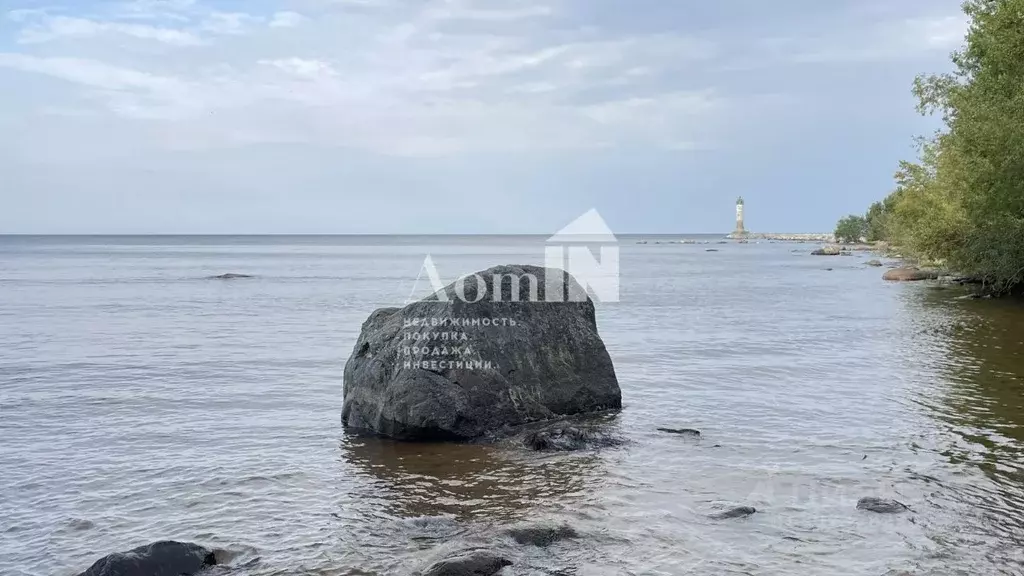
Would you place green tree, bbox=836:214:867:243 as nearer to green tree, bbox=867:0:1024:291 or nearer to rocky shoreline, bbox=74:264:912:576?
green tree, bbox=867:0:1024:291

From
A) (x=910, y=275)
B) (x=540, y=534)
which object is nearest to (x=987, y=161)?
(x=540, y=534)

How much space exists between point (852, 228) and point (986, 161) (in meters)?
161

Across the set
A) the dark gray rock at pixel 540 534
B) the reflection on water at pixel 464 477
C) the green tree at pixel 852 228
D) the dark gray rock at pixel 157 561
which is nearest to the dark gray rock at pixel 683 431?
the reflection on water at pixel 464 477

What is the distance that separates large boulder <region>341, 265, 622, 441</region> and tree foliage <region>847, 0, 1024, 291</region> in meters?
21.7

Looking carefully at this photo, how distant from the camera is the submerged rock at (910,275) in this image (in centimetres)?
6081

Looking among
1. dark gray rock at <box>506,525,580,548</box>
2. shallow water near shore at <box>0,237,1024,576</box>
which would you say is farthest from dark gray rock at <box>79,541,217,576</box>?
dark gray rock at <box>506,525,580,548</box>

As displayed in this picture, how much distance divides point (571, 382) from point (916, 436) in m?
5.47

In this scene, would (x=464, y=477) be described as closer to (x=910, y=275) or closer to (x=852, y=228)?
(x=910, y=275)

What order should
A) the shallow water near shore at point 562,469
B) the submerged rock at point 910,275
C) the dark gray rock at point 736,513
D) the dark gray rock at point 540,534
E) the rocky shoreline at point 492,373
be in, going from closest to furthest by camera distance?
the shallow water near shore at point 562,469 → the dark gray rock at point 540,534 → the dark gray rock at point 736,513 → the rocky shoreline at point 492,373 → the submerged rock at point 910,275

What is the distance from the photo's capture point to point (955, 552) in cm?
809

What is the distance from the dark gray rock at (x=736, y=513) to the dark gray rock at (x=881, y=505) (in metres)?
1.22

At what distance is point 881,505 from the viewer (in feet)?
30.8

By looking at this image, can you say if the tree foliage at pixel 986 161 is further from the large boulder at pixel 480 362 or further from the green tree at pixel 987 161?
the large boulder at pixel 480 362

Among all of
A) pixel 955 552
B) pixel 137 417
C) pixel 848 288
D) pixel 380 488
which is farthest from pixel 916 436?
pixel 848 288
